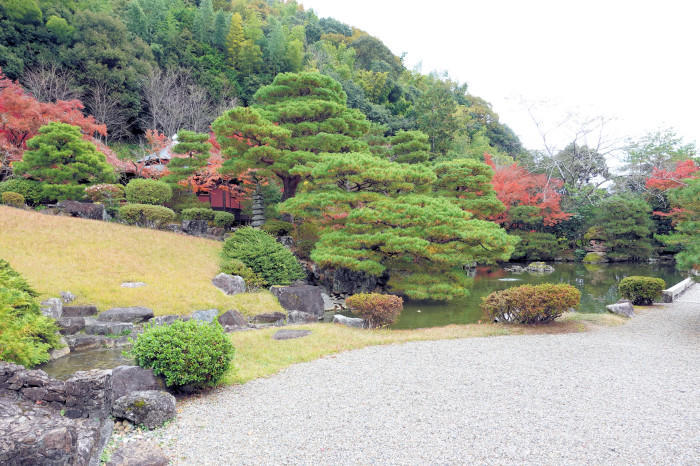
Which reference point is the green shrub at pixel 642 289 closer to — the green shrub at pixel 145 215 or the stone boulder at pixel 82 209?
the green shrub at pixel 145 215

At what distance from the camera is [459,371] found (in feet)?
17.5

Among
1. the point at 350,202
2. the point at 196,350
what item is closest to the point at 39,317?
the point at 196,350

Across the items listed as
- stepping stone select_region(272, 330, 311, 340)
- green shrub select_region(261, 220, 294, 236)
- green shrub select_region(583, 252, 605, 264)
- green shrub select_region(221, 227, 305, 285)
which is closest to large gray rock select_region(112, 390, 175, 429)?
stepping stone select_region(272, 330, 311, 340)

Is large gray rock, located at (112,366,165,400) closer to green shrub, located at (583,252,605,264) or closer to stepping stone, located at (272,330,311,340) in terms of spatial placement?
stepping stone, located at (272,330,311,340)

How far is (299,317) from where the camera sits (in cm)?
988

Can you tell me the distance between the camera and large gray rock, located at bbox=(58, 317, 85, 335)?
7486mm

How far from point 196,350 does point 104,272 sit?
700cm

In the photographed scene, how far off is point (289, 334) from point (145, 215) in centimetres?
984

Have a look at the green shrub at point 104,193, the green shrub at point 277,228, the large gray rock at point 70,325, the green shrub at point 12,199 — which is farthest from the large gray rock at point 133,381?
the green shrub at point 12,199

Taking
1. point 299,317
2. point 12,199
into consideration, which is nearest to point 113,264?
point 299,317

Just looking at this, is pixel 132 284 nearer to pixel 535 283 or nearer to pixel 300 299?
pixel 300 299

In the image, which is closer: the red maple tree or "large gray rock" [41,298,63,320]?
"large gray rock" [41,298,63,320]

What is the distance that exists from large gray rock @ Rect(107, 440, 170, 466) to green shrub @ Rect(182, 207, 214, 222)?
534 inches

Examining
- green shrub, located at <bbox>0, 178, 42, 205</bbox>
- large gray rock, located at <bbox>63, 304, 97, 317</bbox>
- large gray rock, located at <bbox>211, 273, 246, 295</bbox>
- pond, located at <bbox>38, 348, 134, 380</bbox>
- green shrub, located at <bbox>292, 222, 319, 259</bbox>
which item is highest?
green shrub, located at <bbox>0, 178, 42, 205</bbox>
